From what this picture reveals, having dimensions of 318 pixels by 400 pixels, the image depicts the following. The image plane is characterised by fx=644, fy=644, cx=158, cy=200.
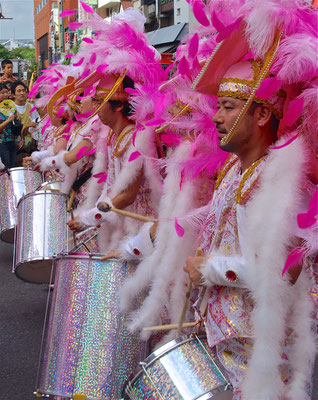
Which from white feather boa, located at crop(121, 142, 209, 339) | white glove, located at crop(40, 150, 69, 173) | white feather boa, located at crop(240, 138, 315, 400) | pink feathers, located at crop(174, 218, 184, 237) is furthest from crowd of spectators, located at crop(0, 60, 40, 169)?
white feather boa, located at crop(240, 138, 315, 400)

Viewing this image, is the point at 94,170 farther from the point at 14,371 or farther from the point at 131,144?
the point at 14,371

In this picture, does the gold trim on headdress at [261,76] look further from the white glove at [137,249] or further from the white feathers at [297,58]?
the white glove at [137,249]

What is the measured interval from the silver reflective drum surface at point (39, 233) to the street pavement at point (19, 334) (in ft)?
1.55

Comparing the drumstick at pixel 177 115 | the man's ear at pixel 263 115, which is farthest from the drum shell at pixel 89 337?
the man's ear at pixel 263 115

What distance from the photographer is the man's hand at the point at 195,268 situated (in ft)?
7.06

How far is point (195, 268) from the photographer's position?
217cm

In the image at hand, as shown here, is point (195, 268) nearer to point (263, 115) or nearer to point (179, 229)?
point (179, 229)

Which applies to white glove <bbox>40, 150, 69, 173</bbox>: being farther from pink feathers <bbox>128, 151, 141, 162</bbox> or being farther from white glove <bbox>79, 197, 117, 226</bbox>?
pink feathers <bbox>128, 151, 141, 162</bbox>

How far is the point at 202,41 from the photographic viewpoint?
8.88 ft

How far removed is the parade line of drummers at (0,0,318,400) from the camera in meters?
1.97

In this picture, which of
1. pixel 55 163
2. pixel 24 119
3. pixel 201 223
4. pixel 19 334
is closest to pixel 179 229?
Result: pixel 201 223

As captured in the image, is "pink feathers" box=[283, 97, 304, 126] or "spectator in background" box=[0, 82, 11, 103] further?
"spectator in background" box=[0, 82, 11, 103]

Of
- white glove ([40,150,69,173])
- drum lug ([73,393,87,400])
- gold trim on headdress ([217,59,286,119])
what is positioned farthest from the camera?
white glove ([40,150,69,173])

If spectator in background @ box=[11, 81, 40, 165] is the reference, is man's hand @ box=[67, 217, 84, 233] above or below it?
above
